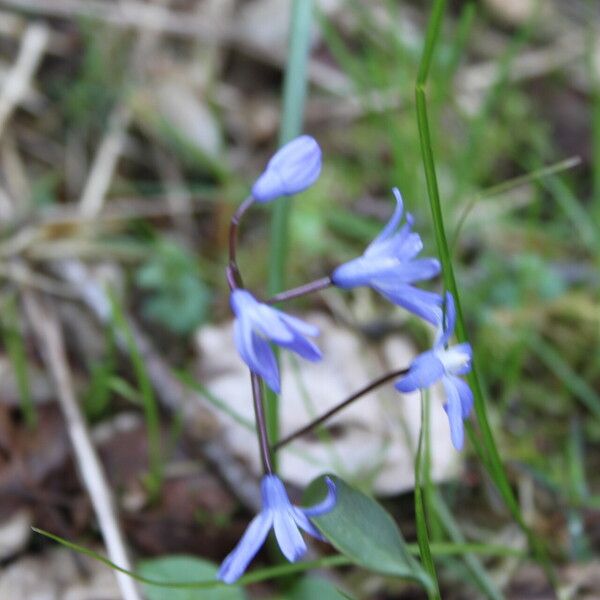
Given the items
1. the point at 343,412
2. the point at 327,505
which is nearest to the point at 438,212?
the point at 327,505

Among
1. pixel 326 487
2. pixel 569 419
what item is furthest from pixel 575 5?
pixel 326 487

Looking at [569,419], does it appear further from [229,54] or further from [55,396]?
[229,54]

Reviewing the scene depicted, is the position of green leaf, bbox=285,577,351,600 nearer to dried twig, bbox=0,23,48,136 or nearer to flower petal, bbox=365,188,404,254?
flower petal, bbox=365,188,404,254

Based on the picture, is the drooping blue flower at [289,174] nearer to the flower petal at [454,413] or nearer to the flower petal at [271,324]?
the flower petal at [271,324]

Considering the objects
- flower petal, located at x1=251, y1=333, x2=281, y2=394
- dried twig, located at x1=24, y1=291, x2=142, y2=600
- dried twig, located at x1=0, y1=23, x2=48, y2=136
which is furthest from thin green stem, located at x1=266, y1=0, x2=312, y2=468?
dried twig, located at x1=0, y1=23, x2=48, y2=136

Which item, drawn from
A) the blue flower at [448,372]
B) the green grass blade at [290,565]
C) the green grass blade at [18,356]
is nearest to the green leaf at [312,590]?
the green grass blade at [290,565]

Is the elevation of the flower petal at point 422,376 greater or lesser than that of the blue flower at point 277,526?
greater
